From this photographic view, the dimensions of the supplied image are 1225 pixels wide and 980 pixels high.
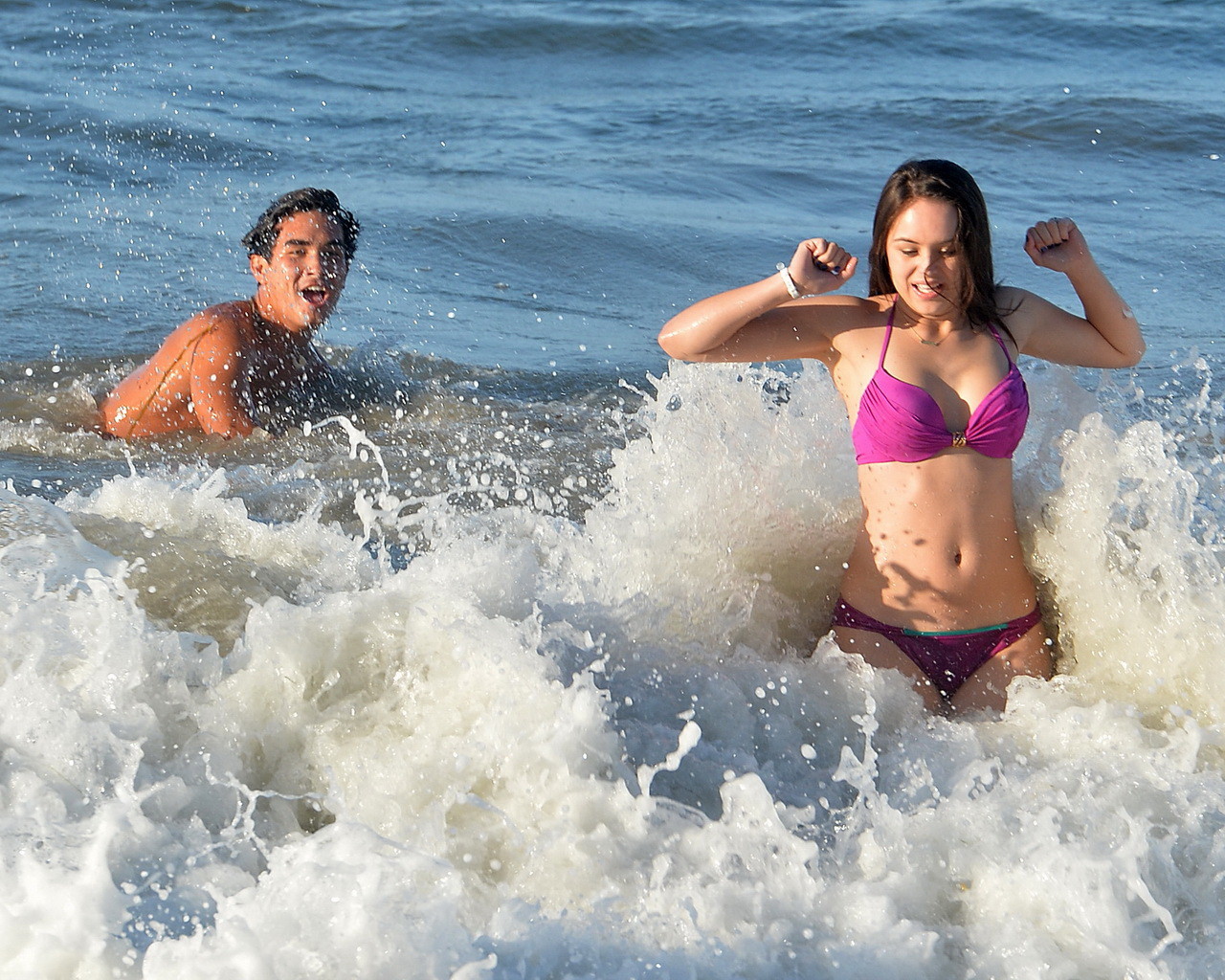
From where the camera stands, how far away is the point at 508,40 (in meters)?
14.4

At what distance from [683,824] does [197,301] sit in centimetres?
571

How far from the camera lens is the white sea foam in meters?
2.73

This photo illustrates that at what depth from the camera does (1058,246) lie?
3.94m

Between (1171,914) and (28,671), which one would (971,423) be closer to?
(1171,914)

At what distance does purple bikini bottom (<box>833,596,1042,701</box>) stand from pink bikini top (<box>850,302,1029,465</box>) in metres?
0.50

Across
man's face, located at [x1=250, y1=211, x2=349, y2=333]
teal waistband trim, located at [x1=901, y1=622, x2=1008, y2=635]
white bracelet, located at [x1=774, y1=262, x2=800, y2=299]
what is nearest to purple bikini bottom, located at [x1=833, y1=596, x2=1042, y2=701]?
teal waistband trim, located at [x1=901, y1=622, x2=1008, y2=635]

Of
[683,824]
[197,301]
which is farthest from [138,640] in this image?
[197,301]

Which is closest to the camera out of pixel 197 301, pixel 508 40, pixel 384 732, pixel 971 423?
pixel 384 732

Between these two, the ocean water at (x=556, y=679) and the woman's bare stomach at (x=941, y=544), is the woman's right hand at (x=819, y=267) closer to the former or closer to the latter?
the woman's bare stomach at (x=941, y=544)

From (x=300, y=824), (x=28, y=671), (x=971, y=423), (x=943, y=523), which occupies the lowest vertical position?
(x=300, y=824)

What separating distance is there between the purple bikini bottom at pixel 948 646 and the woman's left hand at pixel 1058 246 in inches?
42.1

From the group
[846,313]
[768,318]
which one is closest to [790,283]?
[768,318]

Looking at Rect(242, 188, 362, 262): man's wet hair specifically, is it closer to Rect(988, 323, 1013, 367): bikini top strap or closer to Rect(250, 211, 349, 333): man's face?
Rect(250, 211, 349, 333): man's face

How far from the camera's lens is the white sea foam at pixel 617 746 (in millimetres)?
2734
